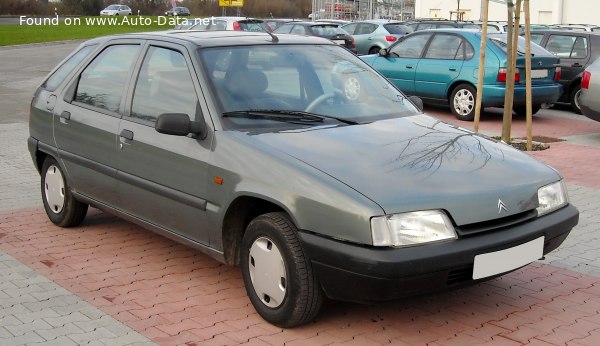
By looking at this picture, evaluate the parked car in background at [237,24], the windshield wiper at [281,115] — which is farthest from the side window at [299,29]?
the windshield wiper at [281,115]

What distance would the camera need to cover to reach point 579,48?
15695 millimetres

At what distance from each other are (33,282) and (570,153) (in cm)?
783

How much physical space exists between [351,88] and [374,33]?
866 inches

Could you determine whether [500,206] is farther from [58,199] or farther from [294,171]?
[58,199]

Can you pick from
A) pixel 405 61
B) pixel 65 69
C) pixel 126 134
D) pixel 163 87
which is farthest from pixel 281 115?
pixel 405 61

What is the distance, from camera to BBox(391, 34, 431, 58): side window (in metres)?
15.1

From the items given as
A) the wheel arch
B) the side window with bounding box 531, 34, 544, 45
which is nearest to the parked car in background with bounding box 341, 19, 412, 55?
the side window with bounding box 531, 34, 544, 45

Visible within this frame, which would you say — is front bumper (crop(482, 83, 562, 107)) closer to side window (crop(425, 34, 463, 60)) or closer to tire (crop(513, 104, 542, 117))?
tire (crop(513, 104, 542, 117))

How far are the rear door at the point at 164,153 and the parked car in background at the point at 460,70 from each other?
8894 mm

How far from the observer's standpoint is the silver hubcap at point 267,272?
4.54m

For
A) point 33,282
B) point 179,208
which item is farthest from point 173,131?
point 33,282

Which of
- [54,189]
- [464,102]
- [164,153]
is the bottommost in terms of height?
[464,102]

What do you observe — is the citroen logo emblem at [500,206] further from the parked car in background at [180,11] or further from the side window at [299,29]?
the parked car in background at [180,11]

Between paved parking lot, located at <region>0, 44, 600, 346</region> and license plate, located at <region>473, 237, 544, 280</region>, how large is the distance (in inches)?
16.2
